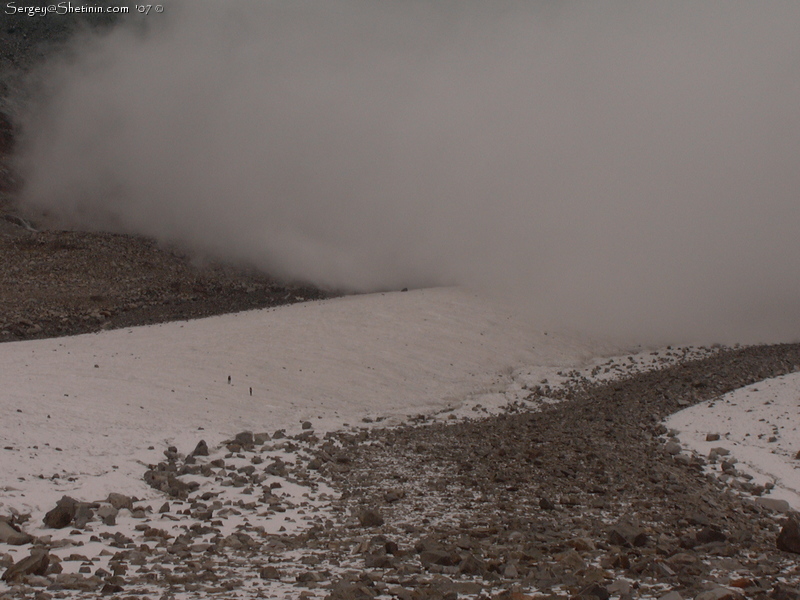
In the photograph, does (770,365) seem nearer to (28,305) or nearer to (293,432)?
(293,432)

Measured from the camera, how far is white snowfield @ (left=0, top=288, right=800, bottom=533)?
10.5m

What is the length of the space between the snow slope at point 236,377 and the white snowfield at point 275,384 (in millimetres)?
39

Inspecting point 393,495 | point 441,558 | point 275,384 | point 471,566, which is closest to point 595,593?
point 471,566

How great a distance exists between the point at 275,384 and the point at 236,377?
2.79ft

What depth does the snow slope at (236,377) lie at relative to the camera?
10.4 metres

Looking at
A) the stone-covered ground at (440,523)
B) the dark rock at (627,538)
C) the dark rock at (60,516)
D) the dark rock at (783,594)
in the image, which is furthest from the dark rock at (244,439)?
the dark rock at (783,594)

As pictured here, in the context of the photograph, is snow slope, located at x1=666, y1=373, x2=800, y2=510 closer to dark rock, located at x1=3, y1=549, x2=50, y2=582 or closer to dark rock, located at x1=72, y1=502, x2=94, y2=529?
dark rock, located at x1=72, y1=502, x2=94, y2=529

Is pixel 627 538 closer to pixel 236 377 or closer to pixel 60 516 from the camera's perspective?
pixel 60 516

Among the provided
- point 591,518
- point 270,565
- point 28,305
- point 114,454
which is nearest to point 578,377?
point 591,518

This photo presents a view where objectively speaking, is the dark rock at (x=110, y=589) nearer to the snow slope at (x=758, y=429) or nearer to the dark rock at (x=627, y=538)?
the dark rock at (x=627, y=538)

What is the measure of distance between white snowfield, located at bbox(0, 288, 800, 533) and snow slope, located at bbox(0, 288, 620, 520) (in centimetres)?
4

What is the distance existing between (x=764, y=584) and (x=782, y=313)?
20371 mm

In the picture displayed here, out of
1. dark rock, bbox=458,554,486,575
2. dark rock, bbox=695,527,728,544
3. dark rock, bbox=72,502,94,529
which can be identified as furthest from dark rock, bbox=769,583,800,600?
dark rock, bbox=72,502,94,529

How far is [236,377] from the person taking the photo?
1585 centimetres
